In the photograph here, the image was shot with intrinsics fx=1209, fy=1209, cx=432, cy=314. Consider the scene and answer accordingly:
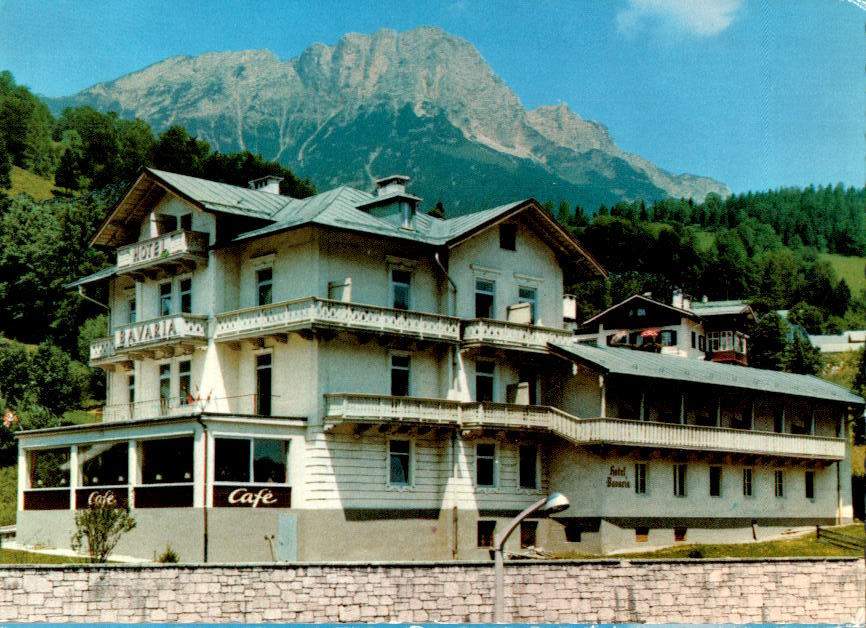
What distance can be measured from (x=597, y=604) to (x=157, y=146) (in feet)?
327

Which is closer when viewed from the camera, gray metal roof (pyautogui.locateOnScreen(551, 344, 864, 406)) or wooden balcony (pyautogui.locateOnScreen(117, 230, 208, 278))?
wooden balcony (pyautogui.locateOnScreen(117, 230, 208, 278))

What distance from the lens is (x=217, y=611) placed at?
2902cm

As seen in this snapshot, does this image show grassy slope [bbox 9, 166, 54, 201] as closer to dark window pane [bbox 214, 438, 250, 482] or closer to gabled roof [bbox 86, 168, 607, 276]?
gabled roof [bbox 86, 168, 607, 276]

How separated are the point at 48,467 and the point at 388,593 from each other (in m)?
27.2

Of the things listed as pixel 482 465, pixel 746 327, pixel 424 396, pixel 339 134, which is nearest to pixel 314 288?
pixel 424 396

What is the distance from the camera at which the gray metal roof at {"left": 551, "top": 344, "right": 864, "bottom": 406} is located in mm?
52000

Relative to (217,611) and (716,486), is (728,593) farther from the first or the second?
(716,486)

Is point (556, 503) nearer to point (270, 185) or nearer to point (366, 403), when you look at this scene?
point (366, 403)

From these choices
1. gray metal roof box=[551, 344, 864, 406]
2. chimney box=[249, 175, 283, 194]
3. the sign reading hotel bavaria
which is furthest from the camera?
chimney box=[249, 175, 283, 194]

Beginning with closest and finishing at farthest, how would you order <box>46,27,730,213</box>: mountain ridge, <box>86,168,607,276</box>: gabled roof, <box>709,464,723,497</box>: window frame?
<box>86,168,607,276</box>: gabled roof
<box>709,464,723,497</box>: window frame
<box>46,27,730,213</box>: mountain ridge

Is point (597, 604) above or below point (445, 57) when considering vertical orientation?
below

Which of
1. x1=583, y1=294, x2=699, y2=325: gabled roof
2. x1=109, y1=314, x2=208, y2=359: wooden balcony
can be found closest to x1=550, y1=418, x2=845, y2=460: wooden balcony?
x1=109, y1=314, x2=208, y2=359: wooden balcony

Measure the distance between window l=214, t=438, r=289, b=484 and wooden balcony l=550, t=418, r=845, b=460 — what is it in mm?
12280

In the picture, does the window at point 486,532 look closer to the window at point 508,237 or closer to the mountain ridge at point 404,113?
the window at point 508,237
